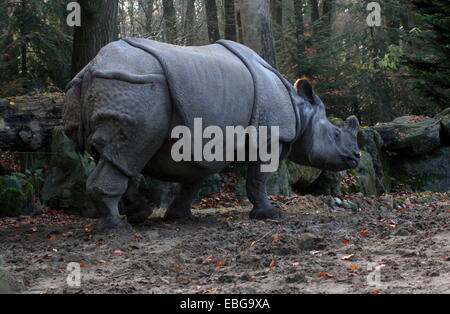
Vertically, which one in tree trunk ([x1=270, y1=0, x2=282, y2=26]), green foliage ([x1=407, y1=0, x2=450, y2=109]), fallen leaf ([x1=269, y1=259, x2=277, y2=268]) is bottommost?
fallen leaf ([x1=269, y1=259, x2=277, y2=268])

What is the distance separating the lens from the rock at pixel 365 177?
39.4 feet

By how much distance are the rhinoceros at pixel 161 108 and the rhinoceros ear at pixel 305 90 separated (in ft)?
1.05

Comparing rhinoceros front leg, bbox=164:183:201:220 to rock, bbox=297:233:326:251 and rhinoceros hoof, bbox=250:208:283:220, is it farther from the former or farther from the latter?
rock, bbox=297:233:326:251

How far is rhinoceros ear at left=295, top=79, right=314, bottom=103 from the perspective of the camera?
8047mm

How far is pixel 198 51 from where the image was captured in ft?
23.6

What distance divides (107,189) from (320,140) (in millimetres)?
2899

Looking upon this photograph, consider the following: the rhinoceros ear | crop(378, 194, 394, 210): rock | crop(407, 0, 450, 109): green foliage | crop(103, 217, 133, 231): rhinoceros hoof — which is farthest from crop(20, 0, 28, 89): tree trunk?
crop(407, 0, 450, 109): green foliage

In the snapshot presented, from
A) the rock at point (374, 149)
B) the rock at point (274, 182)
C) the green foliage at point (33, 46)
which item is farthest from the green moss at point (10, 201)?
the rock at point (374, 149)

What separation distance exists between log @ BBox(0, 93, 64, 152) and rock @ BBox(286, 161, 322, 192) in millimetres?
3704

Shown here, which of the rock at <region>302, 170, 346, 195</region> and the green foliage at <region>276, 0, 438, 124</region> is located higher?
the green foliage at <region>276, 0, 438, 124</region>

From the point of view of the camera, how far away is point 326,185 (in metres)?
11.2
